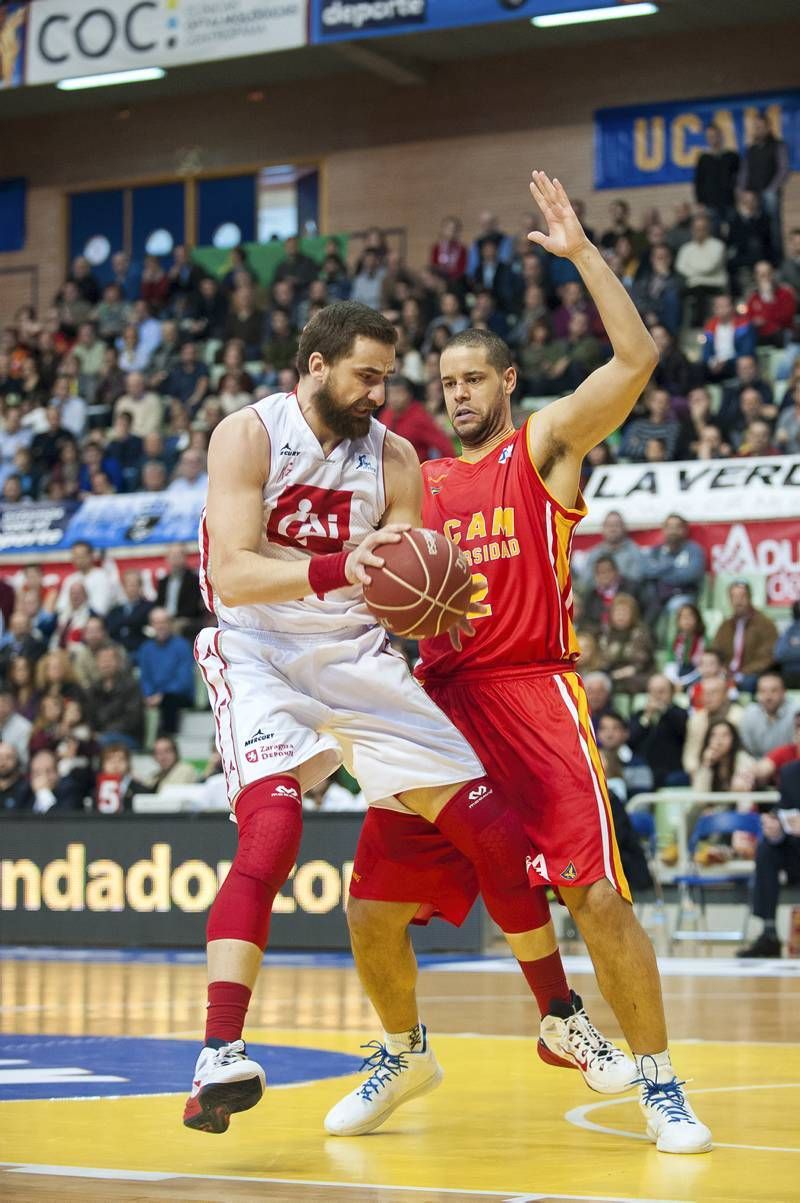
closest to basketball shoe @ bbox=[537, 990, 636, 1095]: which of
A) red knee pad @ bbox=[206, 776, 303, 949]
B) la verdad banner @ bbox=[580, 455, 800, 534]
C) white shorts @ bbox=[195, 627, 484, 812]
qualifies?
white shorts @ bbox=[195, 627, 484, 812]

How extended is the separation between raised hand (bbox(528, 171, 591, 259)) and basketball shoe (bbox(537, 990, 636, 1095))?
2126mm

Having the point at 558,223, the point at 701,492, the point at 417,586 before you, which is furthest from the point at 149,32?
the point at 417,586

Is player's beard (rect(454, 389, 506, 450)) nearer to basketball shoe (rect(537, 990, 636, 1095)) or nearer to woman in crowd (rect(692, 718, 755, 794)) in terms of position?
basketball shoe (rect(537, 990, 636, 1095))

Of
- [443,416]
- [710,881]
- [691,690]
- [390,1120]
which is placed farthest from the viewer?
[443,416]

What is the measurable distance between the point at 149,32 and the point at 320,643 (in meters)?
19.6

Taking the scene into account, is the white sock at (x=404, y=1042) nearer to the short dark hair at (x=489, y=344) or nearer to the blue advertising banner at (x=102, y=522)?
the short dark hair at (x=489, y=344)

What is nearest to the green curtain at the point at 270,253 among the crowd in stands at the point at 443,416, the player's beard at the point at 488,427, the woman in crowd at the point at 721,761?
the crowd in stands at the point at 443,416

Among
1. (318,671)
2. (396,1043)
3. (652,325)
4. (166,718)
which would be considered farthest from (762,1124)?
(652,325)

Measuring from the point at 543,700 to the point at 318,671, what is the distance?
680mm

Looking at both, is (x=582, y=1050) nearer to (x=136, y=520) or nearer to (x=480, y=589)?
(x=480, y=589)

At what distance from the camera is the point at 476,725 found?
5.38 metres

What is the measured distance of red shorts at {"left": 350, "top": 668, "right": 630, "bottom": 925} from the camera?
16.8ft

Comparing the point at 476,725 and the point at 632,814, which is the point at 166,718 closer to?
the point at 632,814

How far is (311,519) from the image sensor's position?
5.21m
